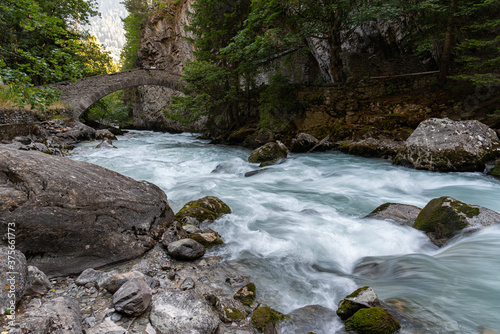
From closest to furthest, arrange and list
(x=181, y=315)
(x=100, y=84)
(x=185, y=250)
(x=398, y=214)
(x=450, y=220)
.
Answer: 1. (x=181, y=315)
2. (x=185, y=250)
3. (x=450, y=220)
4. (x=398, y=214)
5. (x=100, y=84)

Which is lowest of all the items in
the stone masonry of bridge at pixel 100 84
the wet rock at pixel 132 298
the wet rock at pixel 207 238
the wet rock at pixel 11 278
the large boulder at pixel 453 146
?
the wet rock at pixel 207 238

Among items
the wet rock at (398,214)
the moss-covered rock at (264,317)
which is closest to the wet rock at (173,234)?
the moss-covered rock at (264,317)

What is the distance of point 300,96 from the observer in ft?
39.3

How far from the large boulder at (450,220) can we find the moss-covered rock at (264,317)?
2.59 m

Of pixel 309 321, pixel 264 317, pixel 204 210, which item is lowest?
pixel 309 321

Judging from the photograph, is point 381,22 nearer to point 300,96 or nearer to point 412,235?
point 300,96

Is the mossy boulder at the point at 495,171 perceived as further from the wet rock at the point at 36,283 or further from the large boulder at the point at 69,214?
the wet rock at the point at 36,283

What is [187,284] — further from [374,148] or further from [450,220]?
[374,148]

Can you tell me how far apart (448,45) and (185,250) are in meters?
11.0

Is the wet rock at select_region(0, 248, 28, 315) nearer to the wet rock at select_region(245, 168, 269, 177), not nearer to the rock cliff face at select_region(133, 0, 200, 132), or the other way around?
the wet rock at select_region(245, 168, 269, 177)

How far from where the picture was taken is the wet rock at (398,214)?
13.0 feet

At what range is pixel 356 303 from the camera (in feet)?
6.88

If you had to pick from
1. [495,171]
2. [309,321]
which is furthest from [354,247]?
[495,171]

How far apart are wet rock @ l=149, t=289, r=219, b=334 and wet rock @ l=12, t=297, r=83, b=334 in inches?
19.1
